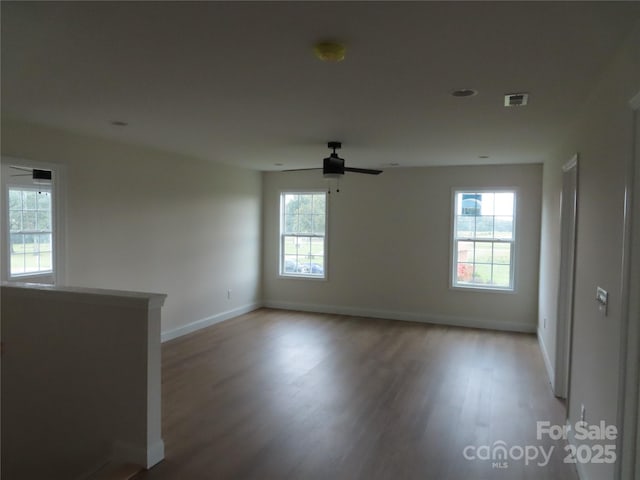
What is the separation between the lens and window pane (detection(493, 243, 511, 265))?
673cm

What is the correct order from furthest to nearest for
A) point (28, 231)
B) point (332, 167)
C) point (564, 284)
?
point (28, 231) < point (332, 167) < point (564, 284)

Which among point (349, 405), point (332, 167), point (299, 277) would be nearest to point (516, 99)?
point (332, 167)

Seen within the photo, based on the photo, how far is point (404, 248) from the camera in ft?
23.8

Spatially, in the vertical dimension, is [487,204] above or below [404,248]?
above

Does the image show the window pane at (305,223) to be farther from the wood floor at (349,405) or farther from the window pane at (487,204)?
the window pane at (487,204)

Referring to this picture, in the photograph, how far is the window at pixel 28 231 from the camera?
6418mm

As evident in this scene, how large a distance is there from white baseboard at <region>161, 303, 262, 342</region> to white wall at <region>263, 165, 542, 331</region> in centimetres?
65

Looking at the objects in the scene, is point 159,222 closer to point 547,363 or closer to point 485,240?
point 485,240

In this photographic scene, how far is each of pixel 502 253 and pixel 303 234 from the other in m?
3.29

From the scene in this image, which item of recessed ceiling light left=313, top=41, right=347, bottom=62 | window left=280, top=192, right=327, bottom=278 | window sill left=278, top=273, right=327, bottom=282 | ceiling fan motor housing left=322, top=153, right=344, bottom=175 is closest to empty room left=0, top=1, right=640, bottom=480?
recessed ceiling light left=313, top=41, right=347, bottom=62

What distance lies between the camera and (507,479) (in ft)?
9.23

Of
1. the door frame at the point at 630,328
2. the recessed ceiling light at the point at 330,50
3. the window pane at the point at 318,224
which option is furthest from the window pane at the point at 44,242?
the door frame at the point at 630,328

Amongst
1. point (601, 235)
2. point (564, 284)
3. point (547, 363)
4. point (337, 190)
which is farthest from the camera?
point (337, 190)

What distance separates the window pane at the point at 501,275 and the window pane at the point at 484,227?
51 centimetres
